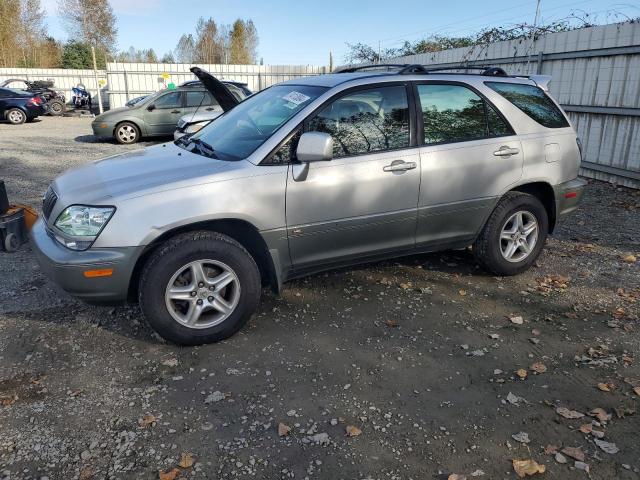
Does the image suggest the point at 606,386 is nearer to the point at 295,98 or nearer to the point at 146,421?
the point at 146,421

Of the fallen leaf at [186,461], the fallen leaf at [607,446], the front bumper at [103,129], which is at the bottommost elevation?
the fallen leaf at [186,461]

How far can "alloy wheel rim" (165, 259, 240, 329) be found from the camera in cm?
340

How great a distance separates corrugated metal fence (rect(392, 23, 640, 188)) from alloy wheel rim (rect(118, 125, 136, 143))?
33.4 feet

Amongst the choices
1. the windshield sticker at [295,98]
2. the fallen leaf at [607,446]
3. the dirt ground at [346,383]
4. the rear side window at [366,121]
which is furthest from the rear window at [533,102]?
the fallen leaf at [607,446]

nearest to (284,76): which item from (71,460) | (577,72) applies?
(577,72)

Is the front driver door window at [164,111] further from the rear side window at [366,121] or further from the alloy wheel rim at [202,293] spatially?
the alloy wheel rim at [202,293]

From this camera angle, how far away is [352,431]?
8.83ft

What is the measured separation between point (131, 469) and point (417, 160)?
2909mm

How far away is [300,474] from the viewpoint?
2.41m

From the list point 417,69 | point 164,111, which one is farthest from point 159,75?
point 417,69

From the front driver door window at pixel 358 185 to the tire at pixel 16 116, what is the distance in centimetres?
2013

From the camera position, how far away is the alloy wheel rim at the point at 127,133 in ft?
45.3

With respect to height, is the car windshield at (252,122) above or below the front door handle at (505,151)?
above

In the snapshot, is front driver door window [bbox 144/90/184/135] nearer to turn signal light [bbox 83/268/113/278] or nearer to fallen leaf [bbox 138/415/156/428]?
turn signal light [bbox 83/268/113/278]
